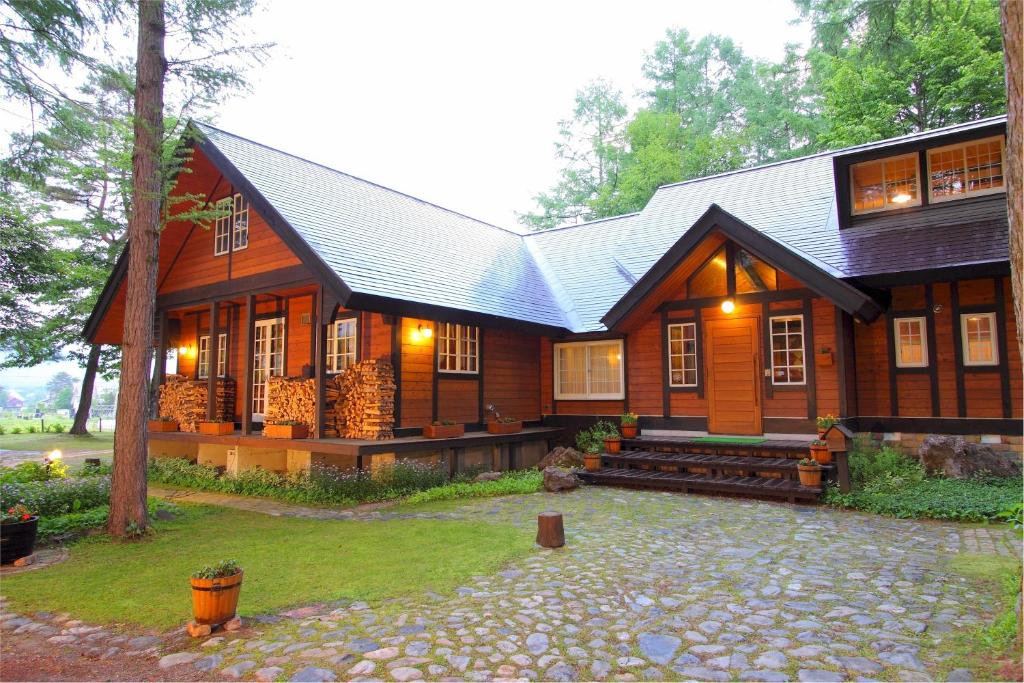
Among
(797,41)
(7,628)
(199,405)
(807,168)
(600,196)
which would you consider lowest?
(7,628)

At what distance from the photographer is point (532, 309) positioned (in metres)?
12.8

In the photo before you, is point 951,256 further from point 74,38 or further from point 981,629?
point 74,38

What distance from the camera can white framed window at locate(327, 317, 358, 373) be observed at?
1121 centimetres

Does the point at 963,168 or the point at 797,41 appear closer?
the point at 963,168

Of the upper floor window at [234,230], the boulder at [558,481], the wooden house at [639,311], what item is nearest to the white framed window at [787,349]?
the wooden house at [639,311]

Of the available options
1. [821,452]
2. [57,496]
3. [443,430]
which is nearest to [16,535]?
[57,496]

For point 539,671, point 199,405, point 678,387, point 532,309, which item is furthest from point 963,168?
point 199,405

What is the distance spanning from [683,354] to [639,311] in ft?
4.15

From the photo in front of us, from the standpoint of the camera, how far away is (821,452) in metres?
8.74

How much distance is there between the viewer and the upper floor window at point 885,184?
1122cm

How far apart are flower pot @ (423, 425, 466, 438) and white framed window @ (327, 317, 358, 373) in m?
1.95

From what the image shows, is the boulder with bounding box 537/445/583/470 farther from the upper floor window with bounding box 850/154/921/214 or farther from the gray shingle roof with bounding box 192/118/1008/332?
the upper floor window with bounding box 850/154/921/214

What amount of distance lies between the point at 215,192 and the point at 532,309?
7063 millimetres

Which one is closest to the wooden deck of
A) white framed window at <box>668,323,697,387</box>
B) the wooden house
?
the wooden house
